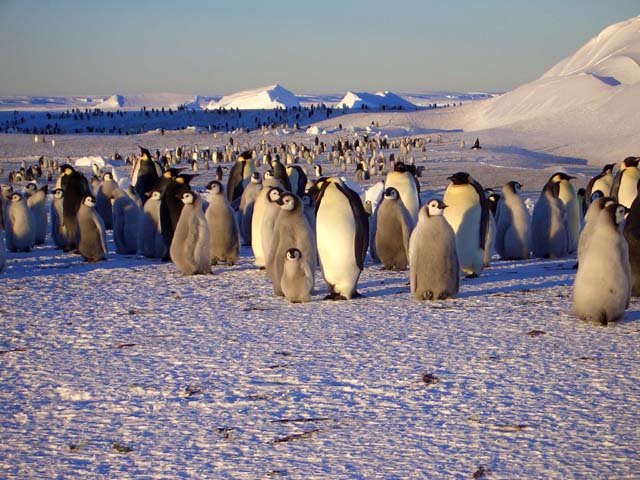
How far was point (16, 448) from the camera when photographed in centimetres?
347

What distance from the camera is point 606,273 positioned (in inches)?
205

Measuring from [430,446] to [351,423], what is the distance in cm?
42

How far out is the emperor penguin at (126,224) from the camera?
940 centimetres

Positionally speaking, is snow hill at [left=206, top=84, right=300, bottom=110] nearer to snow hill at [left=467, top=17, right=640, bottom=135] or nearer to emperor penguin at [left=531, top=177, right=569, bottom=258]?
snow hill at [left=467, top=17, right=640, bottom=135]

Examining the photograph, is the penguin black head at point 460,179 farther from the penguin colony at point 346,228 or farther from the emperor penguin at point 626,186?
the emperor penguin at point 626,186

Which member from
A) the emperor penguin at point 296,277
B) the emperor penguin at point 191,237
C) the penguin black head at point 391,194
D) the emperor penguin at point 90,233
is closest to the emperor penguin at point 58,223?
the emperor penguin at point 90,233

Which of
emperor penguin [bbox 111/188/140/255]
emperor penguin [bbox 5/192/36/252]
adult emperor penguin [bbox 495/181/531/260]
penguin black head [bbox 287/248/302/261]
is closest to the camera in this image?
penguin black head [bbox 287/248/302/261]

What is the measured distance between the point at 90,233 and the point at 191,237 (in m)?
1.66

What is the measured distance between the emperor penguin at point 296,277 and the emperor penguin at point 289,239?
0.04 m

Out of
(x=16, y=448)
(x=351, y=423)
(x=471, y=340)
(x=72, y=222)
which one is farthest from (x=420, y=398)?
(x=72, y=222)

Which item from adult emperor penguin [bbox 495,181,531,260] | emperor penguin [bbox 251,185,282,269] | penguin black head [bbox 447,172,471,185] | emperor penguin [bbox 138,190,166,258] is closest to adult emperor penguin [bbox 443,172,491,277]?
penguin black head [bbox 447,172,471,185]

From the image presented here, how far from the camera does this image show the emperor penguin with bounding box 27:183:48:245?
1040 cm

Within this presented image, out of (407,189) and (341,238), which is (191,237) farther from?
(407,189)

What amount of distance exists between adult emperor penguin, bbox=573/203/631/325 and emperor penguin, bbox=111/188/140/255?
5.58 meters
